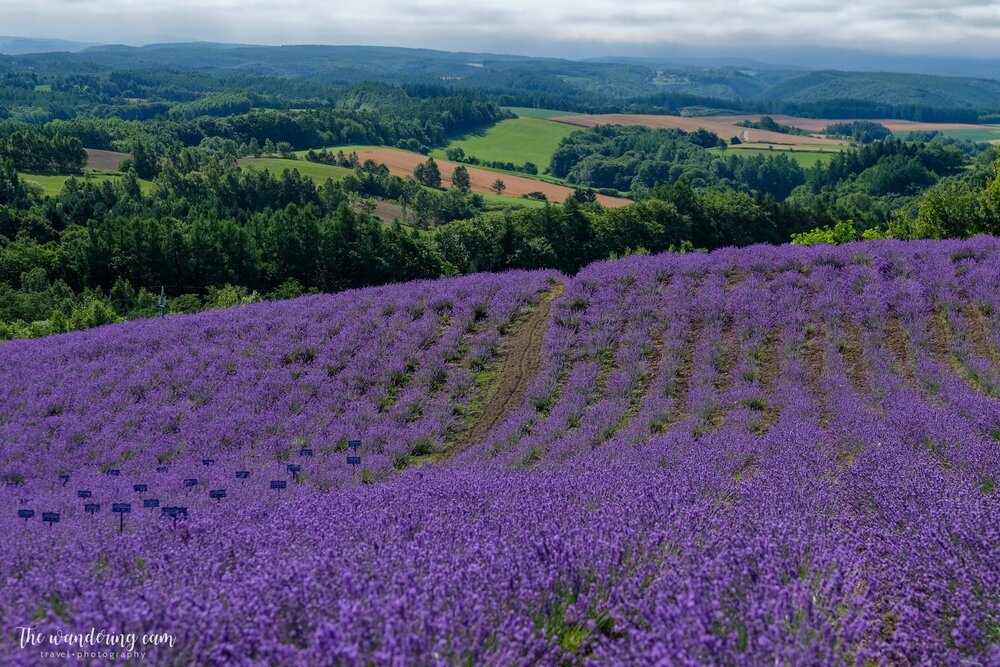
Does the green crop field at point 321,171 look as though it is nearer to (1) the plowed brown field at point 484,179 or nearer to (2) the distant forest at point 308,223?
(2) the distant forest at point 308,223

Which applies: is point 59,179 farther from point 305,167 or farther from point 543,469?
point 543,469

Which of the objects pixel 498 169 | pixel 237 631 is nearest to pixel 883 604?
pixel 237 631

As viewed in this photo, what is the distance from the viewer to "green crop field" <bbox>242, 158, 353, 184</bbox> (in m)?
117

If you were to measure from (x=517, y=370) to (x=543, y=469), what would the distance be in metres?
4.96

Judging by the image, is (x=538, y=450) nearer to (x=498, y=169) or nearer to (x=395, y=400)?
(x=395, y=400)

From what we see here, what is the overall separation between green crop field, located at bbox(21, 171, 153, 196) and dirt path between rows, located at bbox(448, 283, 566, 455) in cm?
9264

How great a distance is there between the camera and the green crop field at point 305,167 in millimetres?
116688

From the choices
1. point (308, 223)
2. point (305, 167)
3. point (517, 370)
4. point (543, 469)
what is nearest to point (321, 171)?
point (305, 167)

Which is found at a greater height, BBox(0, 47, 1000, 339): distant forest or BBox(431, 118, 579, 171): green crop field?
BBox(431, 118, 579, 171): green crop field

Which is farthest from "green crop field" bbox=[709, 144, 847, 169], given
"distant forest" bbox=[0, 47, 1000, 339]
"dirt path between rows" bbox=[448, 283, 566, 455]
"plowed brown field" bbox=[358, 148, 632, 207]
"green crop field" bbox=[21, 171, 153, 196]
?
"dirt path between rows" bbox=[448, 283, 566, 455]

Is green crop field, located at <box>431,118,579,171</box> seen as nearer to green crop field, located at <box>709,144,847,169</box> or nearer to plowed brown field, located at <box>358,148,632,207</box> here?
plowed brown field, located at <box>358,148,632,207</box>

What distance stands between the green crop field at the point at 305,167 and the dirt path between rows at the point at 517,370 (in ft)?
335

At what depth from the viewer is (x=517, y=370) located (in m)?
14.2

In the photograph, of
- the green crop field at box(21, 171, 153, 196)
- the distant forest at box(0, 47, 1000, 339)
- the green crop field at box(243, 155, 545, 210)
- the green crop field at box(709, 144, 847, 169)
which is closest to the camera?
the distant forest at box(0, 47, 1000, 339)
